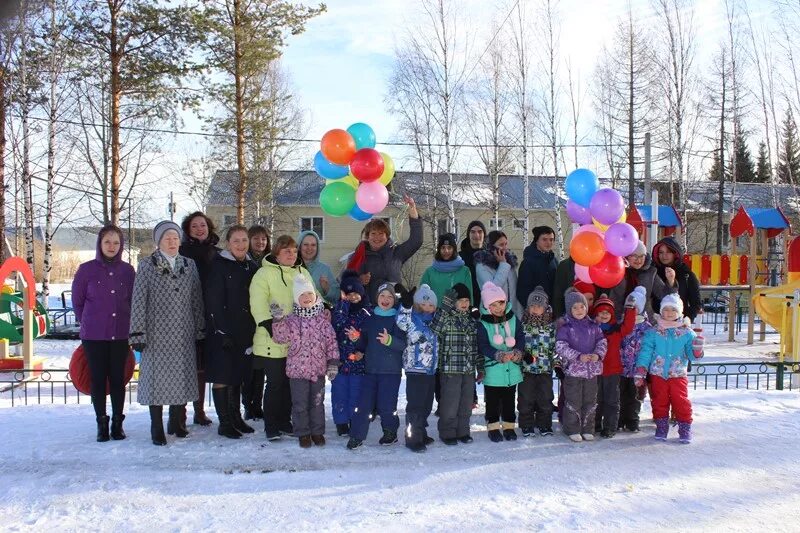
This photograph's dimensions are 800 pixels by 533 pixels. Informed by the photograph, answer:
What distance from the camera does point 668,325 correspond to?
5.43 m

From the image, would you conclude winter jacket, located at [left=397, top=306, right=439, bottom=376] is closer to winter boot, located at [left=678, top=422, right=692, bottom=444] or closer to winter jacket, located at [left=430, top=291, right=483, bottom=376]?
winter jacket, located at [left=430, top=291, right=483, bottom=376]

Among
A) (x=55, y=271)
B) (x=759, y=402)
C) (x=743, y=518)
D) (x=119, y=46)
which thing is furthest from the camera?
(x=55, y=271)

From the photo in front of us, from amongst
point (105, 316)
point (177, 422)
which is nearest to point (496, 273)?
point (177, 422)

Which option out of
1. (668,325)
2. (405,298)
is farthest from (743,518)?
(405,298)

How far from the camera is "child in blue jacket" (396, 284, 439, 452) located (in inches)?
201

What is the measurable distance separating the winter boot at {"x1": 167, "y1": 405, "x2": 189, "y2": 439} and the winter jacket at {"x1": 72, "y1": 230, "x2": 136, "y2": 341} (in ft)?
2.47

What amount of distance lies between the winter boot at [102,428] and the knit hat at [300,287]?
193 cm

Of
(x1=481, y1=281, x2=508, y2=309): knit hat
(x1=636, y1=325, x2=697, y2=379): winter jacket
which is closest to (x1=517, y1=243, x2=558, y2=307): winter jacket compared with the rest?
(x1=481, y1=281, x2=508, y2=309): knit hat

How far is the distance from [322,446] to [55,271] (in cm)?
4065

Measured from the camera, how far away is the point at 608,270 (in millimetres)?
5582

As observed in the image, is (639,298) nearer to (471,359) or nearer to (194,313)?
(471,359)

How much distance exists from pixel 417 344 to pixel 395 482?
114 centimetres

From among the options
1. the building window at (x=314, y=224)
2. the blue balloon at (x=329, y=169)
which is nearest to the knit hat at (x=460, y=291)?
the blue balloon at (x=329, y=169)

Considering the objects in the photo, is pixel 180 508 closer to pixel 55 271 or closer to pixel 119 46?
pixel 119 46
